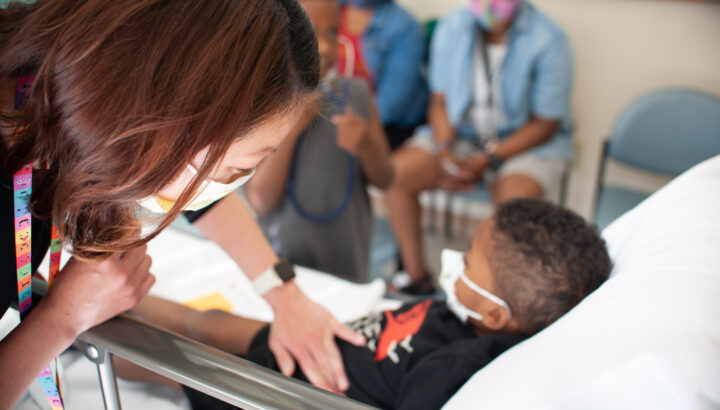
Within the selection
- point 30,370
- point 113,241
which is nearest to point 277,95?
point 113,241

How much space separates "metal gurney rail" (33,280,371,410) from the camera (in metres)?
0.72

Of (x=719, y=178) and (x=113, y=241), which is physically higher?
(x=113, y=241)

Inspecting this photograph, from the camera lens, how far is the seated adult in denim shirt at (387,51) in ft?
10.0

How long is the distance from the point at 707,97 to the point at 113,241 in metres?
2.47

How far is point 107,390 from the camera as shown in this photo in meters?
0.88

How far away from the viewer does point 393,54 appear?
3.08 meters

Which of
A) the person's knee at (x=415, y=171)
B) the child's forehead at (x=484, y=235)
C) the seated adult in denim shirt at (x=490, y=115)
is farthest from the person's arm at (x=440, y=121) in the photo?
the child's forehead at (x=484, y=235)

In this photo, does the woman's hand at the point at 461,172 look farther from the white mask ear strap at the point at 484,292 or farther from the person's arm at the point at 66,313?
the person's arm at the point at 66,313

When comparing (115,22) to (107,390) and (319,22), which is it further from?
(319,22)

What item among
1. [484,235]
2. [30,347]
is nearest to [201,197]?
[30,347]

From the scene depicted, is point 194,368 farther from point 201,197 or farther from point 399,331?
point 399,331

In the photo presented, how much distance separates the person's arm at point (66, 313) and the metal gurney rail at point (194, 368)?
4cm

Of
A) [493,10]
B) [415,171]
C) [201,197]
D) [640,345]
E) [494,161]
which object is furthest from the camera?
[415,171]

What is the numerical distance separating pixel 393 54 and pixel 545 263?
2249 millimetres
